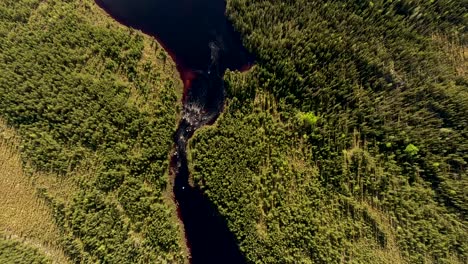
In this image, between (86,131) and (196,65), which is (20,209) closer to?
(86,131)

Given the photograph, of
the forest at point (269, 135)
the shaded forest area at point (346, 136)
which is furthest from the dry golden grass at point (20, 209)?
the shaded forest area at point (346, 136)

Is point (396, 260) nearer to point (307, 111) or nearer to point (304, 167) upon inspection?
point (304, 167)

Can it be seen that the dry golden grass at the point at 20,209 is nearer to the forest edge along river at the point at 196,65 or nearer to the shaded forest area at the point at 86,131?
the shaded forest area at the point at 86,131

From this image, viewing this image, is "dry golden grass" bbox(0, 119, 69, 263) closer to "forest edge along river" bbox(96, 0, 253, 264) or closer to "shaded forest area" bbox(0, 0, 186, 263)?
"shaded forest area" bbox(0, 0, 186, 263)

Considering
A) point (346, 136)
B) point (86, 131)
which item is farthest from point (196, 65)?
point (346, 136)

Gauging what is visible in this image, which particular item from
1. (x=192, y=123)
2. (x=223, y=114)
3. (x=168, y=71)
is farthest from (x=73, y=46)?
(x=223, y=114)

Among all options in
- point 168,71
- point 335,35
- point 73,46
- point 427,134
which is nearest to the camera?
point 427,134

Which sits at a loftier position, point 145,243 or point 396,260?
point 396,260
